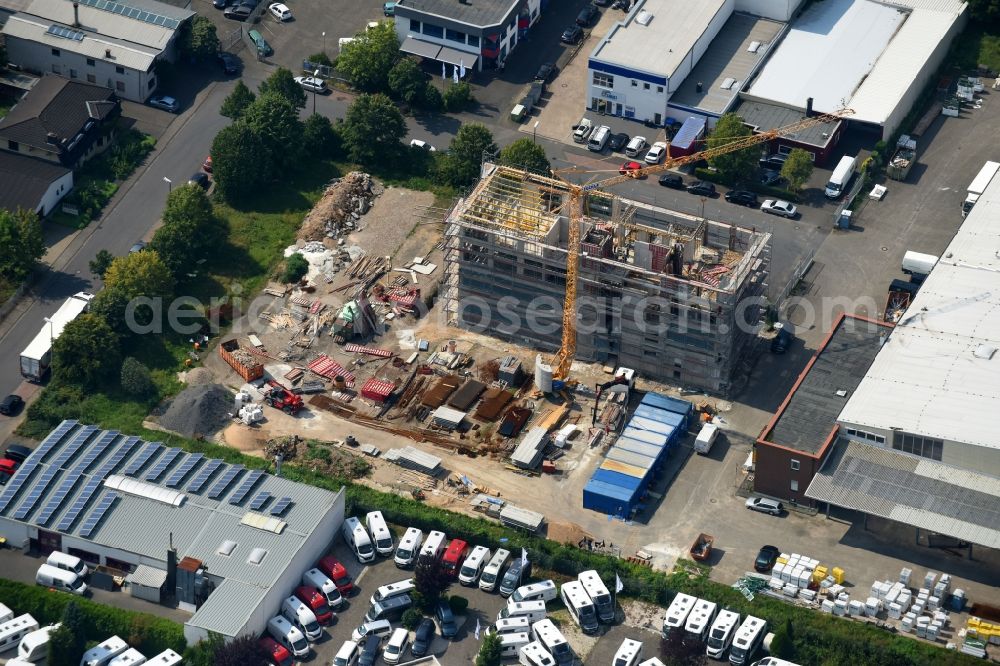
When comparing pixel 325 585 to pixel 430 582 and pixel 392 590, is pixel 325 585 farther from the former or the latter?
pixel 430 582

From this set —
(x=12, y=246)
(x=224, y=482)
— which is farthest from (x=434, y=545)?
(x=12, y=246)

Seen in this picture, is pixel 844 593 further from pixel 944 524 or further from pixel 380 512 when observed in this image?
pixel 380 512

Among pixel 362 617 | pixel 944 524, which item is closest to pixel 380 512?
pixel 362 617

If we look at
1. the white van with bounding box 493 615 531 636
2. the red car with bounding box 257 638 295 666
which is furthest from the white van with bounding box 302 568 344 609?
the white van with bounding box 493 615 531 636

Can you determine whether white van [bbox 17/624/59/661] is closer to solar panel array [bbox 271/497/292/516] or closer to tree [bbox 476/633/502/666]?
solar panel array [bbox 271/497/292/516]

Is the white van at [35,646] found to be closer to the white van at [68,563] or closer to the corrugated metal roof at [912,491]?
the white van at [68,563]

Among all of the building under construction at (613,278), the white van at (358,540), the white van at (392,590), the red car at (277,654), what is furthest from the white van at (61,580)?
the building under construction at (613,278)

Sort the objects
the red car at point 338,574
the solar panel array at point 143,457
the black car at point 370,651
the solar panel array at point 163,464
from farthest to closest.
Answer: the solar panel array at point 143,457, the solar panel array at point 163,464, the red car at point 338,574, the black car at point 370,651
